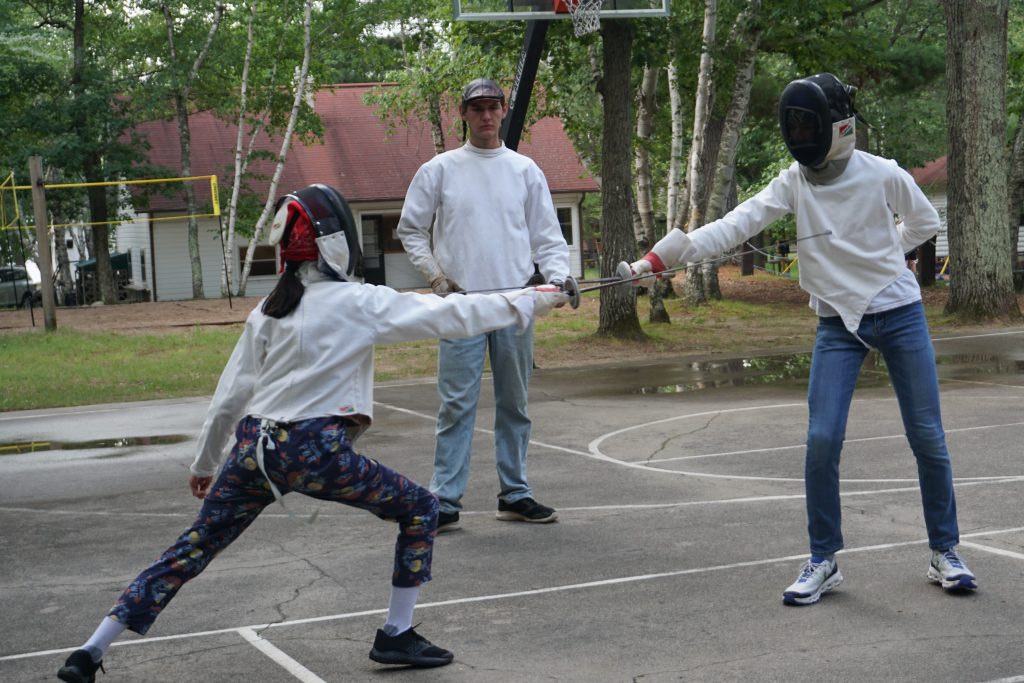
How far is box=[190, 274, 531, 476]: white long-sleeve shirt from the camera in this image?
4500 millimetres

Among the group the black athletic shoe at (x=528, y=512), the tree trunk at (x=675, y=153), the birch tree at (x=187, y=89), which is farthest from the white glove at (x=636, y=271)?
the birch tree at (x=187, y=89)

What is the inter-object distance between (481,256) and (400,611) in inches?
103

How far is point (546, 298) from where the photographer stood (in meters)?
4.87

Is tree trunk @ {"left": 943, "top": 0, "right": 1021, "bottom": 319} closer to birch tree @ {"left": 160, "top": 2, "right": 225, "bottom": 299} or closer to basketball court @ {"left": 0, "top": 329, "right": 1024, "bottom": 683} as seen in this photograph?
basketball court @ {"left": 0, "top": 329, "right": 1024, "bottom": 683}

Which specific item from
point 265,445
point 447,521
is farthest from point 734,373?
point 265,445

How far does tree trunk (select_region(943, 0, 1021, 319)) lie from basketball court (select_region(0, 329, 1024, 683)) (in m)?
10.1

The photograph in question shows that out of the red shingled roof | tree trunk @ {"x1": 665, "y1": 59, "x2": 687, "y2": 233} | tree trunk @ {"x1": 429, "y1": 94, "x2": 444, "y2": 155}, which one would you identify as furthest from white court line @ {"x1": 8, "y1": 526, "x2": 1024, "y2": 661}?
the red shingled roof

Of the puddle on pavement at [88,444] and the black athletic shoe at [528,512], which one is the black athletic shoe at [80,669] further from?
the puddle on pavement at [88,444]

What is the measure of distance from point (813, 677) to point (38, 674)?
2.83 meters

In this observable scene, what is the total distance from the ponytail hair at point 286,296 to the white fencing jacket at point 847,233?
1571 millimetres

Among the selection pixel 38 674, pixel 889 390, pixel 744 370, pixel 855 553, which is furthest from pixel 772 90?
pixel 38 674

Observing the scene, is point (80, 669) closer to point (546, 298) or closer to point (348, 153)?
point (546, 298)

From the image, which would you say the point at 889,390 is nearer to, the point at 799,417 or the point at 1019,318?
the point at 799,417

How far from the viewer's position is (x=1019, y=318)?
19984 millimetres
